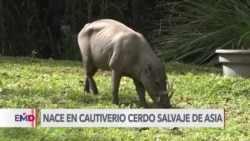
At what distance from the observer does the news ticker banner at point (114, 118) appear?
228 inches

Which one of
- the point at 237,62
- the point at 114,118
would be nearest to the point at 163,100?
the point at 114,118

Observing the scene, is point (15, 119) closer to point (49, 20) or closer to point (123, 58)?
point (123, 58)

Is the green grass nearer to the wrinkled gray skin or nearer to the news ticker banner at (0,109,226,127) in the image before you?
the news ticker banner at (0,109,226,127)

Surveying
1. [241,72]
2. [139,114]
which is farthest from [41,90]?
[241,72]

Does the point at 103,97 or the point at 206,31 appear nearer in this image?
the point at 103,97

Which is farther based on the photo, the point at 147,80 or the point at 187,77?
the point at 187,77

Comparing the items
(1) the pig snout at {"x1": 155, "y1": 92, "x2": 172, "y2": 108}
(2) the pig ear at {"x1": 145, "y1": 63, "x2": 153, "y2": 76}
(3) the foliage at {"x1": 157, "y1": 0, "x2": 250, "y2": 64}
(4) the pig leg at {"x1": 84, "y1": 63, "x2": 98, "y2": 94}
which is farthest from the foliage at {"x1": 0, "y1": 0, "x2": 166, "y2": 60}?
(1) the pig snout at {"x1": 155, "y1": 92, "x2": 172, "y2": 108}

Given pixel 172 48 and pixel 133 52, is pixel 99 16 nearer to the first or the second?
pixel 172 48

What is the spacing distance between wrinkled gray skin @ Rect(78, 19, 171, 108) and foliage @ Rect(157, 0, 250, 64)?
4.23m

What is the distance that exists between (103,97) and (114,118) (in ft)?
5.64

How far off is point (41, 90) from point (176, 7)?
704cm

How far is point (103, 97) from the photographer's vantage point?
25.0 feet

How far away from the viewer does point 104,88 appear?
839 centimetres

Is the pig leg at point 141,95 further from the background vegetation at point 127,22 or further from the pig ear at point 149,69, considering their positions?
the background vegetation at point 127,22
